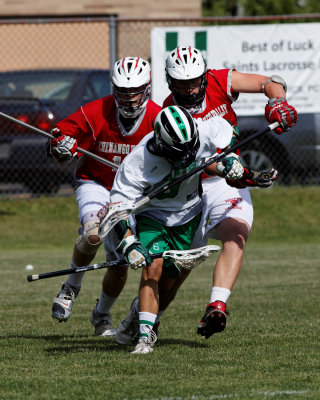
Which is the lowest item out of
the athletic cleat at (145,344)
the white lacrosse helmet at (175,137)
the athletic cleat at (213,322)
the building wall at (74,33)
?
the building wall at (74,33)

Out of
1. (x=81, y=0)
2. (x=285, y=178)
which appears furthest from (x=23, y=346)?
(x=81, y=0)

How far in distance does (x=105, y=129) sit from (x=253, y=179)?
1177mm

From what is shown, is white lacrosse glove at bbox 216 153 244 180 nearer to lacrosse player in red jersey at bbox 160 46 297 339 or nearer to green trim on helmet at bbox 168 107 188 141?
lacrosse player in red jersey at bbox 160 46 297 339

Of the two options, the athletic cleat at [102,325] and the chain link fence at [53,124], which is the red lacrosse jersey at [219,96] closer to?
the athletic cleat at [102,325]

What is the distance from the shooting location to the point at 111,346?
21.3 ft

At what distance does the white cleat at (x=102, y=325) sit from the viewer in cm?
709

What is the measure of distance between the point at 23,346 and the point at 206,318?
141 centimetres

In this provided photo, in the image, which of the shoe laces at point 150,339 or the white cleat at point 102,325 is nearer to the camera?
the shoe laces at point 150,339

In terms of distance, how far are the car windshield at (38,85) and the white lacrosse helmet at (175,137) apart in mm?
7848

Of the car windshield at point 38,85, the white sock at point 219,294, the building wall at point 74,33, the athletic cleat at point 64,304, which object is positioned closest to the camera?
the white sock at point 219,294

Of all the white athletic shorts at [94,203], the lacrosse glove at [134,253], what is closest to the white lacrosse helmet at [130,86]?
the white athletic shorts at [94,203]

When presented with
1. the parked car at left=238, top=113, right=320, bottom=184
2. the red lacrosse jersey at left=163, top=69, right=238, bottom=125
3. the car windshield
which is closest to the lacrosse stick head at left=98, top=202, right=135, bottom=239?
the red lacrosse jersey at left=163, top=69, right=238, bottom=125

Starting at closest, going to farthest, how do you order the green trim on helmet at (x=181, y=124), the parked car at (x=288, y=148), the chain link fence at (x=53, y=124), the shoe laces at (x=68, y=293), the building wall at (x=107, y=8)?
the green trim on helmet at (x=181, y=124) < the shoe laces at (x=68, y=293) < the chain link fence at (x=53, y=124) < the parked car at (x=288, y=148) < the building wall at (x=107, y=8)

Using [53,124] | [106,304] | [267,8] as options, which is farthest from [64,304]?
[267,8]
